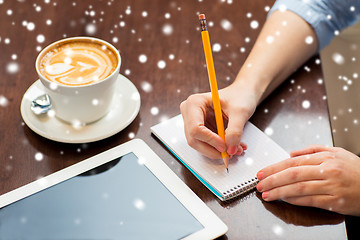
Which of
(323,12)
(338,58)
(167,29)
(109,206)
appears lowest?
(338,58)

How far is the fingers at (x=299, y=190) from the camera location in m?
0.71

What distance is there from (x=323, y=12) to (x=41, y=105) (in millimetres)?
761

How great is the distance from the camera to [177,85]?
37.3 inches

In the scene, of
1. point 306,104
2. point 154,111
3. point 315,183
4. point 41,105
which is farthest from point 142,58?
point 315,183

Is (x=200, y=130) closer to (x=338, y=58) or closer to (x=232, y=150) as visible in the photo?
(x=232, y=150)

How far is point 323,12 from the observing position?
1070mm

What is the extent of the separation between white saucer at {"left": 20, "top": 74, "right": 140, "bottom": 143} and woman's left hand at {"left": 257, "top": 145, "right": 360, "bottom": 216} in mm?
310

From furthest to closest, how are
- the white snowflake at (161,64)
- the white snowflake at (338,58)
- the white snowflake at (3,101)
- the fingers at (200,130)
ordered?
the white snowflake at (338,58) < the white snowflake at (161,64) < the white snowflake at (3,101) < the fingers at (200,130)

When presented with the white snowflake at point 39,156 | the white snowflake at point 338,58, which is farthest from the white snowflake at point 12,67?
the white snowflake at point 338,58

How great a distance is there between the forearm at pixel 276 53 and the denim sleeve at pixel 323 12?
2 centimetres

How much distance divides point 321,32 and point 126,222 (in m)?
0.74

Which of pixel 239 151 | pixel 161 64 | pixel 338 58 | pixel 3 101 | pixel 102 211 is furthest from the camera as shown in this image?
pixel 338 58

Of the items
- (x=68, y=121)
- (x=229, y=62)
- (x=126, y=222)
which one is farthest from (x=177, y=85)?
(x=126, y=222)

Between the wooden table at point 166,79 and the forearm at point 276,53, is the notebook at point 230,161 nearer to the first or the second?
the wooden table at point 166,79
